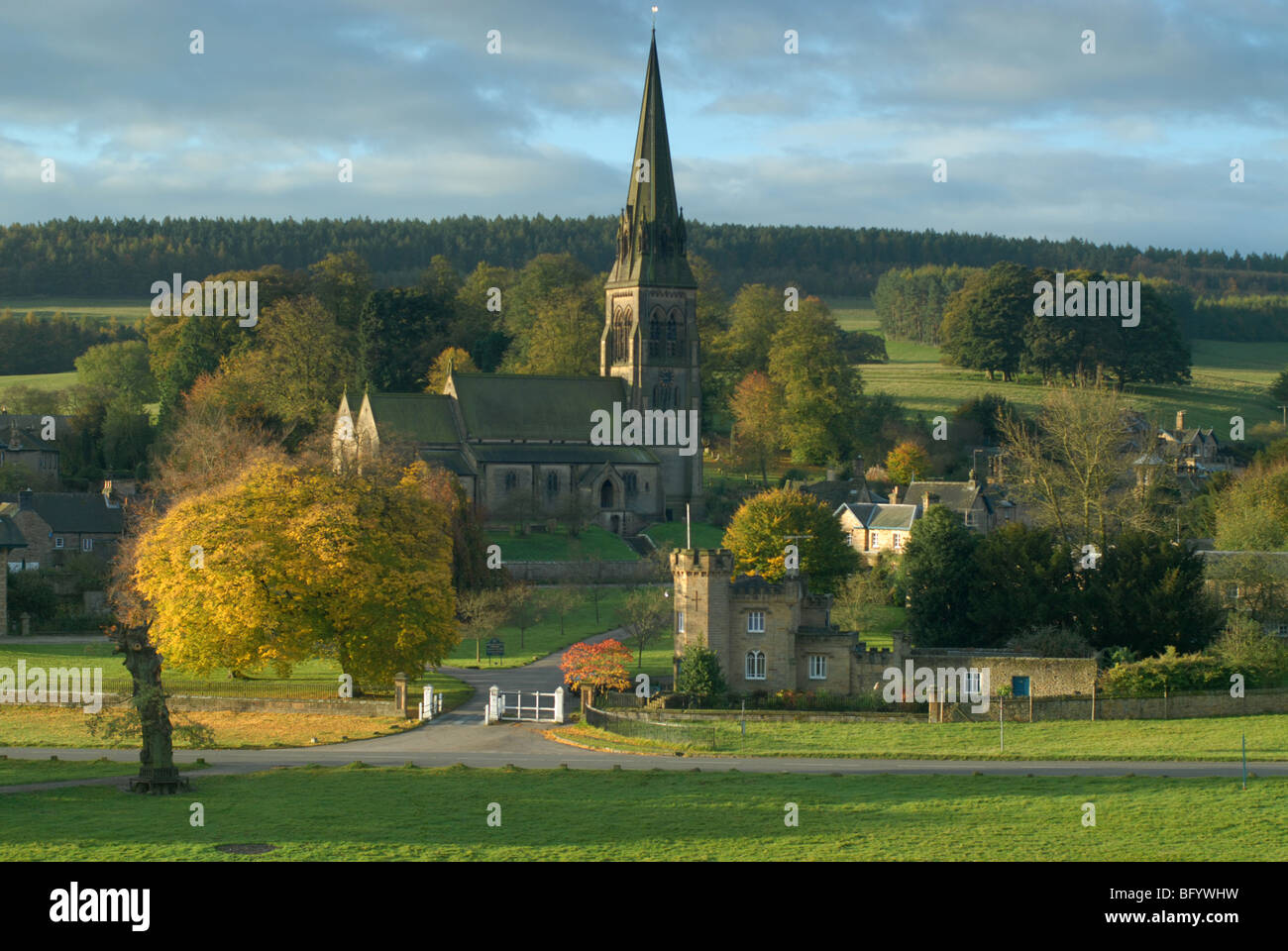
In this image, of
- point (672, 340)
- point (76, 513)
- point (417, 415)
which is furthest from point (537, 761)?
point (672, 340)

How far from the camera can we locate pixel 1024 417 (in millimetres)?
119875

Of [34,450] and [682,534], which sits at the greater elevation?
[34,450]

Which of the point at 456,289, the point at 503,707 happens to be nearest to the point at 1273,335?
the point at 456,289

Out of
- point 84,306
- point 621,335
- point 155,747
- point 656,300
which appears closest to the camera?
point 155,747

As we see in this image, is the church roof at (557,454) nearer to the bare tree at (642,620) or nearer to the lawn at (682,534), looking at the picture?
the lawn at (682,534)

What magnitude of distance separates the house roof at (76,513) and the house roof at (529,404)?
24.6 metres

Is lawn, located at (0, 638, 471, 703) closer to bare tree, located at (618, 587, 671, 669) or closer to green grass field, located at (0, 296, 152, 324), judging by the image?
bare tree, located at (618, 587, 671, 669)

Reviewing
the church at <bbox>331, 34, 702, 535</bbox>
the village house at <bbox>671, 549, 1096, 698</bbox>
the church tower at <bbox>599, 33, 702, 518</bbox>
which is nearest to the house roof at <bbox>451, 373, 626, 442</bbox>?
the church at <bbox>331, 34, 702, 535</bbox>

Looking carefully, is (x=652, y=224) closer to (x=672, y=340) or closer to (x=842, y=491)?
(x=672, y=340)

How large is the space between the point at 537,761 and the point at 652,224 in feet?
224

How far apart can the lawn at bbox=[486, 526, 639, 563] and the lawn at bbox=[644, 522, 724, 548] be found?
7.63 feet

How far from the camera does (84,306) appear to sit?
194 m
